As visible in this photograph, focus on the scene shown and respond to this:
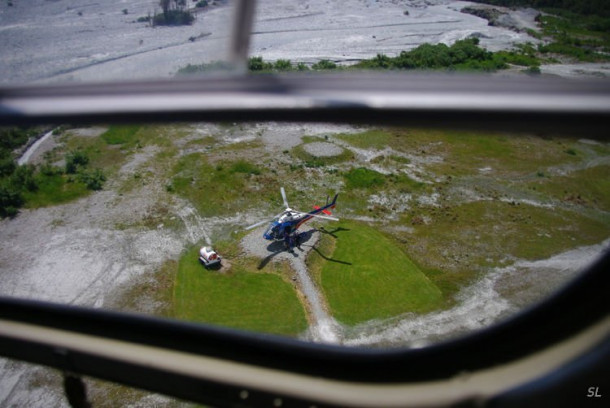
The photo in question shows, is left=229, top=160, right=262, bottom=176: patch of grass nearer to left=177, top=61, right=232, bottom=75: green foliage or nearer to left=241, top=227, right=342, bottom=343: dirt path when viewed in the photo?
left=241, top=227, right=342, bottom=343: dirt path

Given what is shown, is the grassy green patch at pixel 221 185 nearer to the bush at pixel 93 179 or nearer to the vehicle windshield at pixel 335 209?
the vehicle windshield at pixel 335 209

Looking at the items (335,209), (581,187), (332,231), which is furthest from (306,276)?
(581,187)

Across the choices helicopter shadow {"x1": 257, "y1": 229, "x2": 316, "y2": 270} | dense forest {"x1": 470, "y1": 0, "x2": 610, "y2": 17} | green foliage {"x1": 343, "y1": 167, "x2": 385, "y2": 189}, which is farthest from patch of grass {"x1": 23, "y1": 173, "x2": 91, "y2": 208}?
dense forest {"x1": 470, "y1": 0, "x2": 610, "y2": 17}

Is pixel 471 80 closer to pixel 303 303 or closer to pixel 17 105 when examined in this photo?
pixel 17 105

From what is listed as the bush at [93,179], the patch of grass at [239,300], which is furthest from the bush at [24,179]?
the patch of grass at [239,300]

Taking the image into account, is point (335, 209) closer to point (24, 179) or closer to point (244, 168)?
point (244, 168)
